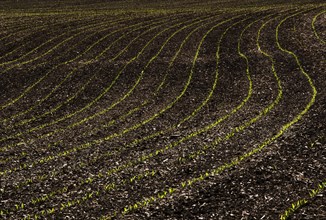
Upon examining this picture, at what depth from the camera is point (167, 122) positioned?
51.4 ft

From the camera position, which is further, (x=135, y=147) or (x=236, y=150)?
(x=135, y=147)

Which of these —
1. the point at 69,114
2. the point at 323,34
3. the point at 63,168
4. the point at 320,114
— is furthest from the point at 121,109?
the point at 323,34

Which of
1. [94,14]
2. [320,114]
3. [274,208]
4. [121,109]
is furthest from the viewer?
[94,14]

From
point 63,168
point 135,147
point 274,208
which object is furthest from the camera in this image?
point 135,147

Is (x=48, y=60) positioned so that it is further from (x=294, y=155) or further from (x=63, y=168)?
(x=294, y=155)

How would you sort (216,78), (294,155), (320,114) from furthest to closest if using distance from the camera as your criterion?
(216,78), (320,114), (294,155)

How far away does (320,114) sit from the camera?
14.6 meters

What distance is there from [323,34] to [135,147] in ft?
57.9

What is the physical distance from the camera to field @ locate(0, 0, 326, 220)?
33.1 feet

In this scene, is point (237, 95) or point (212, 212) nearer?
point (212, 212)

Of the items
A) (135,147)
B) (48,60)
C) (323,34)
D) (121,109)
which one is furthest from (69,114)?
(323,34)

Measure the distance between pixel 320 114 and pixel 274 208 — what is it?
6.57m

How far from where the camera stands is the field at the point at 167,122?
33.1 feet

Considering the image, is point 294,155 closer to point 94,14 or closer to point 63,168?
point 63,168
